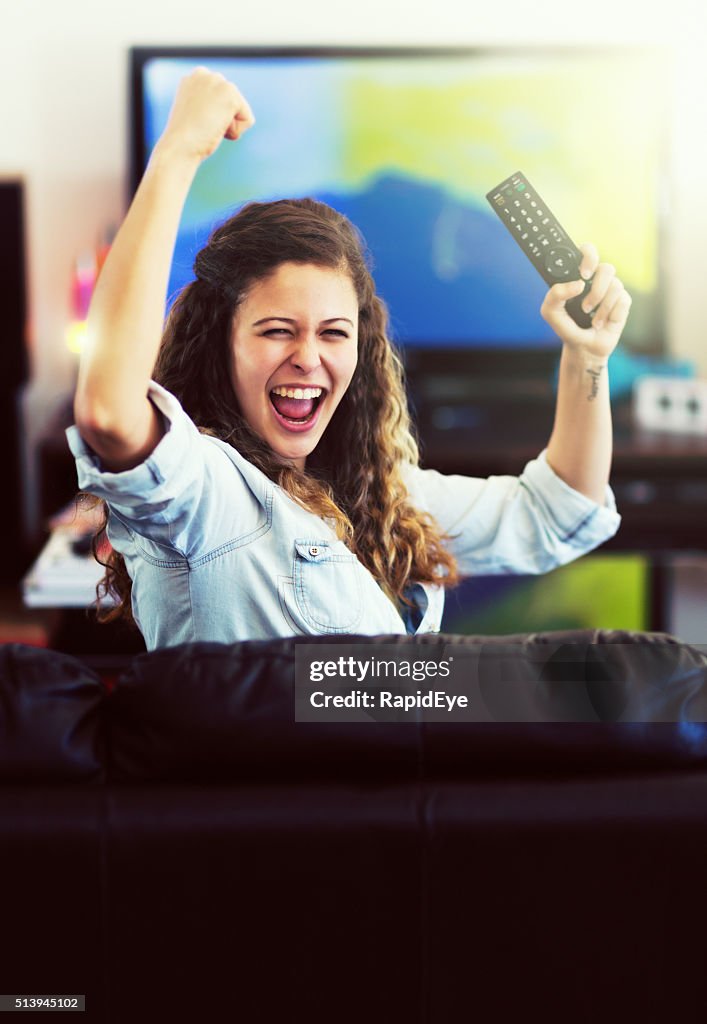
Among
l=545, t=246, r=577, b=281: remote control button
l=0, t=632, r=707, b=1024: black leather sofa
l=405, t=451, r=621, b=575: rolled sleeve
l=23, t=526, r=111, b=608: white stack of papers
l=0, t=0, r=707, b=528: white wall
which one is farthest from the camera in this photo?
l=0, t=0, r=707, b=528: white wall

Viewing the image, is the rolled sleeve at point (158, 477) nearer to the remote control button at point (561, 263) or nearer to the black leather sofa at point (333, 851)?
the black leather sofa at point (333, 851)

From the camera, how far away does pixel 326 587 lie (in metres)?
1.06

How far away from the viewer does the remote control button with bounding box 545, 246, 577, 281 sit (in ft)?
3.76

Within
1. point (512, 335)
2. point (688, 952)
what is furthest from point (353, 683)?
point (512, 335)

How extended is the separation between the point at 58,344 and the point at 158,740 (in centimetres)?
264

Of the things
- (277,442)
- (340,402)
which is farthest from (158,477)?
(340,402)

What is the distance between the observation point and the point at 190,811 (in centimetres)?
81

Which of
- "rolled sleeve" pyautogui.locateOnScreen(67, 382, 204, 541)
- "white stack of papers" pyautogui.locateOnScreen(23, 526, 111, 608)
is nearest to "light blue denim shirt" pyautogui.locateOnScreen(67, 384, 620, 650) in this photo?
"rolled sleeve" pyautogui.locateOnScreen(67, 382, 204, 541)

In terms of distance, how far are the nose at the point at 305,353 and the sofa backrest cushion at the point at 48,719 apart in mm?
341

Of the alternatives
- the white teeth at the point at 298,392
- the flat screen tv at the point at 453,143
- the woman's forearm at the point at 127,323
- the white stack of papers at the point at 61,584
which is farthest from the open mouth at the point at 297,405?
the flat screen tv at the point at 453,143

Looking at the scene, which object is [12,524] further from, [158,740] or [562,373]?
[158,740]

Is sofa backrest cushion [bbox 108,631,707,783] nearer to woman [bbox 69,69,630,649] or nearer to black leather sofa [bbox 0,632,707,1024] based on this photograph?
black leather sofa [bbox 0,632,707,1024]

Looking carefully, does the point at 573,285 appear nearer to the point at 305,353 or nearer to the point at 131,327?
the point at 305,353

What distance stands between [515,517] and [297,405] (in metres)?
0.32
